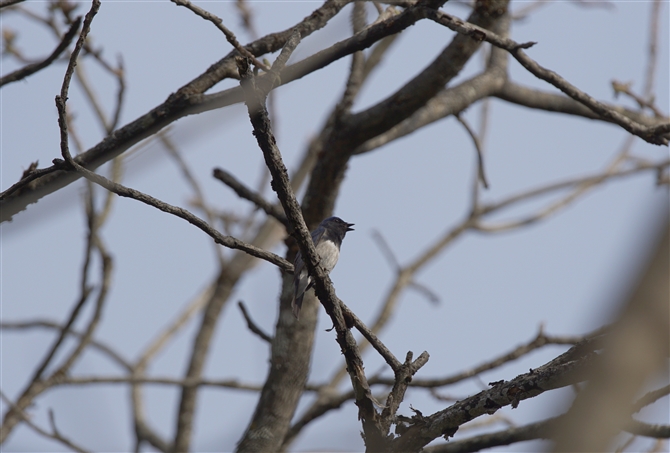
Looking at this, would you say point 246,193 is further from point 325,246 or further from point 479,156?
point 479,156

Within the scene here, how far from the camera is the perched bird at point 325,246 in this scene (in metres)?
5.32

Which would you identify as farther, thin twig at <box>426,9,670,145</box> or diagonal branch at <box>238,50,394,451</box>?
thin twig at <box>426,9,670,145</box>

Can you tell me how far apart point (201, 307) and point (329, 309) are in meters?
8.04

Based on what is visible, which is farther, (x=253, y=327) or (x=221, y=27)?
(x=253, y=327)

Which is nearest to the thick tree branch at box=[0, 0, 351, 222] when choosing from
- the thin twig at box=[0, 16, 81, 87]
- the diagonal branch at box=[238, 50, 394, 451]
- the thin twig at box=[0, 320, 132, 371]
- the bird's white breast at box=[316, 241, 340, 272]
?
the thin twig at box=[0, 16, 81, 87]

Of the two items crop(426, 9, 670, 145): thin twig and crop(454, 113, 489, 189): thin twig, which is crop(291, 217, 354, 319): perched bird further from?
crop(426, 9, 670, 145): thin twig

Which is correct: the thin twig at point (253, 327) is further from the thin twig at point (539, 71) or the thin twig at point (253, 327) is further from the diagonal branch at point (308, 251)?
the thin twig at point (539, 71)

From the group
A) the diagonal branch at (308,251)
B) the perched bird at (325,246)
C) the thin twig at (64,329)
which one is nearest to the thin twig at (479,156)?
the perched bird at (325,246)

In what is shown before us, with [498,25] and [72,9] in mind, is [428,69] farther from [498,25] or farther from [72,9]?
[72,9]

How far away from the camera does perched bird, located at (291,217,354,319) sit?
17.5ft

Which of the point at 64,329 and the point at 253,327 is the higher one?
the point at 64,329

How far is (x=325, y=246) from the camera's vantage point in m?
5.83

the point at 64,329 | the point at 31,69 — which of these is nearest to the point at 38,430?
the point at 64,329

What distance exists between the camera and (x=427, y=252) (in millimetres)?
10344
